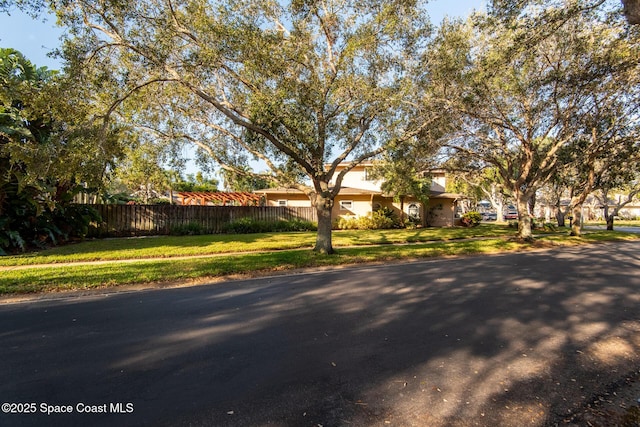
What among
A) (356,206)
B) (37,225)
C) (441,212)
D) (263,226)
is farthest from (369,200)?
(37,225)

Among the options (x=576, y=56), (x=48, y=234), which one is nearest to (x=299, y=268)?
(x=48, y=234)

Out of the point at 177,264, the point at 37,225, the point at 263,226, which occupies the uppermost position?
the point at 37,225

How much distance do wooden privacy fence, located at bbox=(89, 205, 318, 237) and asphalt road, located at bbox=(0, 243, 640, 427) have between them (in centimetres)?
1352

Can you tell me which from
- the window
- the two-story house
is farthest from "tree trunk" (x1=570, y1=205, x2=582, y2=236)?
the window

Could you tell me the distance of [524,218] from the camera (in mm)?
18516

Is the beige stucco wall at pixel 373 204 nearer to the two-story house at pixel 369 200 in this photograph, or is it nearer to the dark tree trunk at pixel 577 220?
the two-story house at pixel 369 200

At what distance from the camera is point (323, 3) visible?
34.7ft

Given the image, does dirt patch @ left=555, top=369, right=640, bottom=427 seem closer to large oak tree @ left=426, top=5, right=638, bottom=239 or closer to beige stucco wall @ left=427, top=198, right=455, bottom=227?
large oak tree @ left=426, top=5, right=638, bottom=239

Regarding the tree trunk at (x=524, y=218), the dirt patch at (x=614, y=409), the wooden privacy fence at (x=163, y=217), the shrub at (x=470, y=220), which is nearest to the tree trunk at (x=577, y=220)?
the tree trunk at (x=524, y=218)

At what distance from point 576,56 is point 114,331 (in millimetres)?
16193

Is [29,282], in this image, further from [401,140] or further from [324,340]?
[401,140]

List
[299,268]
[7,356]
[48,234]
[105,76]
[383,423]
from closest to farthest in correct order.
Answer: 1. [383,423]
2. [7,356]
3. [105,76]
4. [299,268]
5. [48,234]

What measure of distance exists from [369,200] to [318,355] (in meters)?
24.0

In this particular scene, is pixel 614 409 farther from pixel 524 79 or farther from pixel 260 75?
pixel 524 79
